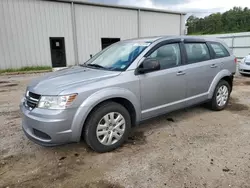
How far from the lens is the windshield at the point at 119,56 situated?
135 inches

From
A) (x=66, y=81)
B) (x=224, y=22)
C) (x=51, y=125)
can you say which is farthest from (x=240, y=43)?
(x=224, y=22)

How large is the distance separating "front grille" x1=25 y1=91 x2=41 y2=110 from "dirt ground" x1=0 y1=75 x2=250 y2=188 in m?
0.73

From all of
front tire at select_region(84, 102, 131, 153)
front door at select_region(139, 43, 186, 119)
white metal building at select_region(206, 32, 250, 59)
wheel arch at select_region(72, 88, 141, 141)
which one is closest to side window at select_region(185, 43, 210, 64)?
front door at select_region(139, 43, 186, 119)

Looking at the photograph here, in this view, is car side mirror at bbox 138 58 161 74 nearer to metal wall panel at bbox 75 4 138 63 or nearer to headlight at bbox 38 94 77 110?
headlight at bbox 38 94 77 110

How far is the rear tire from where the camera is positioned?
15.3 ft

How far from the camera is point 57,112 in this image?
269 cm

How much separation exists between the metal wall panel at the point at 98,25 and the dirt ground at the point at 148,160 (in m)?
11.4

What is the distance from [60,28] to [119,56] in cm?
1136

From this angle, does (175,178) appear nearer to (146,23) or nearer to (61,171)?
(61,171)

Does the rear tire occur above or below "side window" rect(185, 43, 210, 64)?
below

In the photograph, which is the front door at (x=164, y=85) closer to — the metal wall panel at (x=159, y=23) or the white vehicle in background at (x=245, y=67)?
the white vehicle in background at (x=245, y=67)

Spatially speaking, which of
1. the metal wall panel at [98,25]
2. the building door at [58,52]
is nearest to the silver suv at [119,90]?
the building door at [58,52]

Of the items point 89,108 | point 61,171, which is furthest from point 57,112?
point 61,171

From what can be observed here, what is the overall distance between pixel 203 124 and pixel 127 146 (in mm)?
1662
